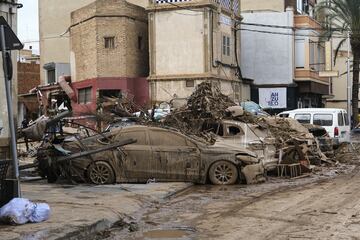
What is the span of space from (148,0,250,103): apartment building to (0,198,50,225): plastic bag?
22.4 metres

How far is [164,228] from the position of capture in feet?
29.1

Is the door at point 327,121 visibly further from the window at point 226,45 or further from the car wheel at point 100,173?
the window at point 226,45

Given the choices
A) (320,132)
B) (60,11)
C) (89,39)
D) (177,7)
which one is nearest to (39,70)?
(60,11)

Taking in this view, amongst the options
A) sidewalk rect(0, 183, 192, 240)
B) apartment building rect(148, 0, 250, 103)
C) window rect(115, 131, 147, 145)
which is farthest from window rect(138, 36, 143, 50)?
sidewalk rect(0, 183, 192, 240)

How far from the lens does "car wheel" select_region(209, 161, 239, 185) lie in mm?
14188

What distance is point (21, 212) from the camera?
8336 mm

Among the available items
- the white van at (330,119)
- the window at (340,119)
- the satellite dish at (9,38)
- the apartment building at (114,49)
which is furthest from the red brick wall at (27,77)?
the satellite dish at (9,38)

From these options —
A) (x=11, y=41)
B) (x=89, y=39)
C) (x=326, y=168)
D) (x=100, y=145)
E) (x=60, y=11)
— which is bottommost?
(x=326, y=168)

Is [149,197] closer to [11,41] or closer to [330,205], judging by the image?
[330,205]

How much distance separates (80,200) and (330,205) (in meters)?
4.73

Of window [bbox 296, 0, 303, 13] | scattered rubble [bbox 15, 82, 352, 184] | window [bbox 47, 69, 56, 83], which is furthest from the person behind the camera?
window [bbox 296, 0, 303, 13]

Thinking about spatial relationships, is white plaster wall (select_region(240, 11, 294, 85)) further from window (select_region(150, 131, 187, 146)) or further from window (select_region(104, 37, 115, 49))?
window (select_region(150, 131, 187, 146))

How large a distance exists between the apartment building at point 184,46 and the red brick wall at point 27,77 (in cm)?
2023

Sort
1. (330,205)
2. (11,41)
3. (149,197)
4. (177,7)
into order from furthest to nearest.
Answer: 1. (177,7)
2. (149,197)
3. (330,205)
4. (11,41)
